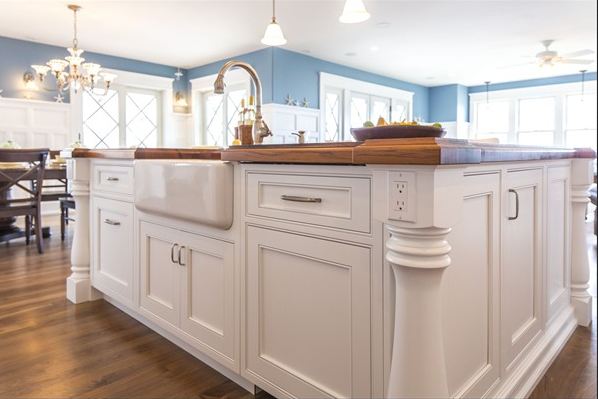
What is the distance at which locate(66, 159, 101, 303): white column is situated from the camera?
249 centimetres

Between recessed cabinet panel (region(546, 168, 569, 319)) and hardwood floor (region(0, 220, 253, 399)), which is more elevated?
recessed cabinet panel (region(546, 168, 569, 319))

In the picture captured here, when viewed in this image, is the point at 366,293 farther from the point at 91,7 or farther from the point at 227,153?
the point at 91,7

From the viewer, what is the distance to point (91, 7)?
5078 millimetres

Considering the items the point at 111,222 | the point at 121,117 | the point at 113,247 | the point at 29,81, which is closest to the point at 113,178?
the point at 111,222

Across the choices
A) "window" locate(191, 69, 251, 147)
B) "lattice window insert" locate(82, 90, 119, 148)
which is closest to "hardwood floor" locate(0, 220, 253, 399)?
"lattice window insert" locate(82, 90, 119, 148)

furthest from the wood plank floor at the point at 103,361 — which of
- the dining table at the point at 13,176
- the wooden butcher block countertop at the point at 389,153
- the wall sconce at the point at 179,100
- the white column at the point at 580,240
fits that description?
the wall sconce at the point at 179,100

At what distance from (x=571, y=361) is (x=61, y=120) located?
23.4 ft

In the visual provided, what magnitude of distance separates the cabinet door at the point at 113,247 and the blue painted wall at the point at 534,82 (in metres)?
9.65

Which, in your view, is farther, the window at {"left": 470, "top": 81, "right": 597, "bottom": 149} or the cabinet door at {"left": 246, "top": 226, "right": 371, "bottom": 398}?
the window at {"left": 470, "top": 81, "right": 597, "bottom": 149}

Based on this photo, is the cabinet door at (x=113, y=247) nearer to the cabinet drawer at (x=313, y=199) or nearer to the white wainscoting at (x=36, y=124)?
the cabinet drawer at (x=313, y=199)

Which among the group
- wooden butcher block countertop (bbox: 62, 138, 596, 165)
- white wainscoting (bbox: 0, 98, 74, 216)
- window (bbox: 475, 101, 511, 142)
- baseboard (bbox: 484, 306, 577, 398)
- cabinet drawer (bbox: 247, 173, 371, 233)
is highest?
window (bbox: 475, 101, 511, 142)

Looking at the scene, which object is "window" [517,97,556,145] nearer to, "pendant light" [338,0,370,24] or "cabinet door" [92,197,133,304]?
"pendant light" [338,0,370,24]

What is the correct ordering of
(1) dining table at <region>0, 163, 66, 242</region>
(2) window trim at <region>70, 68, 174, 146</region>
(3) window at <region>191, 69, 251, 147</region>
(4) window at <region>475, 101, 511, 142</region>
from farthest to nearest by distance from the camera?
(4) window at <region>475, 101, 511, 142</region> → (3) window at <region>191, 69, 251, 147</region> → (2) window trim at <region>70, 68, 174, 146</region> → (1) dining table at <region>0, 163, 66, 242</region>

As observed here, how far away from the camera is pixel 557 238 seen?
195 centimetres
